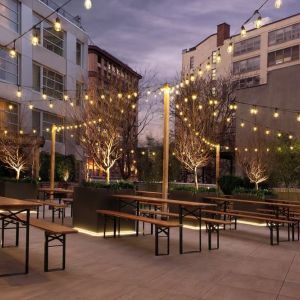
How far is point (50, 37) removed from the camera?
30.1 m

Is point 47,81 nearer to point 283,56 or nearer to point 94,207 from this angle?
point 94,207

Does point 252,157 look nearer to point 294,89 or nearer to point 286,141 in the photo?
point 286,141

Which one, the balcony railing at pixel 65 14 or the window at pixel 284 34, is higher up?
the window at pixel 284 34

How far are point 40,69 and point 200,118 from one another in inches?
444

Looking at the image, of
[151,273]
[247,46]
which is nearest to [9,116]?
[151,273]

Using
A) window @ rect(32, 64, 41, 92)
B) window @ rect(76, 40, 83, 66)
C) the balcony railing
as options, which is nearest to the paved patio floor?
window @ rect(32, 64, 41, 92)

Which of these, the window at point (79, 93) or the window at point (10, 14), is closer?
the window at point (10, 14)

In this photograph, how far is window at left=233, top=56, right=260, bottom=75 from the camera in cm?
4878

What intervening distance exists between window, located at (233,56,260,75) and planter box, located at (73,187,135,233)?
39698mm

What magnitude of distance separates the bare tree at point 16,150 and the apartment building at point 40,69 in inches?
57.3

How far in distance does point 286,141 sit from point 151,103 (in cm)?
878

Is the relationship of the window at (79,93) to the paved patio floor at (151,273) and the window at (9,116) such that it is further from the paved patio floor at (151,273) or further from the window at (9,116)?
the paved patio floor at (151,273)

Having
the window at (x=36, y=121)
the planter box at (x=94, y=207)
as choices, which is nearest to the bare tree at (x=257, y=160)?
the planter box at (x=94, y=207)

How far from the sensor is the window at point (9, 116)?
25109mm
